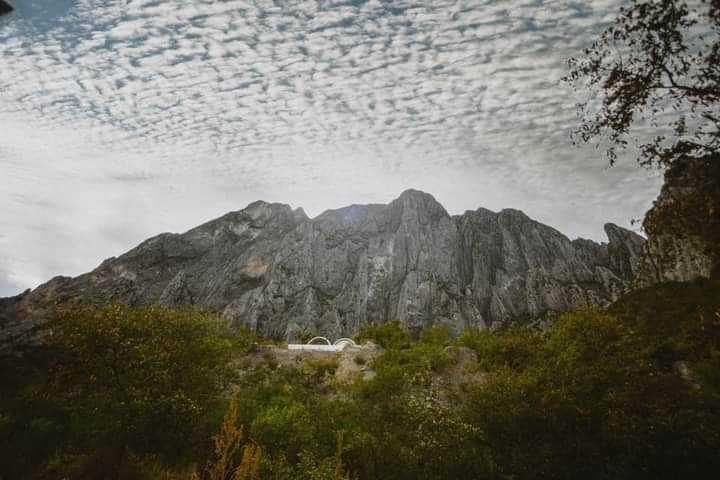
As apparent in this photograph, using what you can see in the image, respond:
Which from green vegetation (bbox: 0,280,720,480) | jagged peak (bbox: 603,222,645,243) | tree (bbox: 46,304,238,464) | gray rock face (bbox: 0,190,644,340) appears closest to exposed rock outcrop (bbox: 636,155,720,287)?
green vegetation (bbox: 0,280,720,480)

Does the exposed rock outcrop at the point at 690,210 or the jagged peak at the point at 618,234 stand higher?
the exposed rock outcrop at the point at 690,210

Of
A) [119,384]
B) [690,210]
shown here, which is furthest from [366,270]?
[690,210]

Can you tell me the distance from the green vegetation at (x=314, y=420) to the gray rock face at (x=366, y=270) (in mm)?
78582

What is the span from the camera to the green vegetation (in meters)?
8.76

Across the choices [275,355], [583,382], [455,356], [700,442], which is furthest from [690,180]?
[275,355]

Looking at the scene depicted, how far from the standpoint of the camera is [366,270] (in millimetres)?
109062

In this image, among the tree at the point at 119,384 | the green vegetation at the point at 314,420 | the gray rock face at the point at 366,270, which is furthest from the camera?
the gray rock face at the point at 366,270

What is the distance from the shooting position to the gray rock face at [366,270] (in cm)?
9575

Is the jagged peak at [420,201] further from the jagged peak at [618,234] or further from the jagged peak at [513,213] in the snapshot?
the jagged peak at [618,234]

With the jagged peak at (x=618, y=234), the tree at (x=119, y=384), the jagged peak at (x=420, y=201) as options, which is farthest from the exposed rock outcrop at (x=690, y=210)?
the jagged peak at (x=618, y=234)

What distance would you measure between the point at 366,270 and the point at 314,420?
318 feet

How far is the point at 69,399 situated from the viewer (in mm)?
10367

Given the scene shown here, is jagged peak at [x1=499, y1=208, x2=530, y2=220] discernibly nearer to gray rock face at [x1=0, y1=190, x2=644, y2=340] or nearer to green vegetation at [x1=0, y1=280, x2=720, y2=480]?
gray rock face at [x1=0, y1=190, x2=644, y2=340]

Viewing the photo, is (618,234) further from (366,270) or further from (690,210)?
(690,210)
